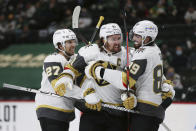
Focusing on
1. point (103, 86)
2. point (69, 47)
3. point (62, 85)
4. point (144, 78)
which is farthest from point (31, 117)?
point (144, 78)

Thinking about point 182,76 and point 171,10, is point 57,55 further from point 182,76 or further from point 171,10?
point 171,10

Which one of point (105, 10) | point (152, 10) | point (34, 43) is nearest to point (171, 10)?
point (152, 10)

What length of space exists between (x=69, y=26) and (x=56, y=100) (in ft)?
16.3

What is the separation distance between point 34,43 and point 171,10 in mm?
2663

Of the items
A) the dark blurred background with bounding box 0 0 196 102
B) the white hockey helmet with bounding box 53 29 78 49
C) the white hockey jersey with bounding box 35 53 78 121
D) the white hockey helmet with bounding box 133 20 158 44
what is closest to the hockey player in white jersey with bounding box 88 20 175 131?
the white hockey helmet with bounding box 133 20 158 44

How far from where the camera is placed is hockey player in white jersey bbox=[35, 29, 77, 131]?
14.6ft

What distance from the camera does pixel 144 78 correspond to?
412cm

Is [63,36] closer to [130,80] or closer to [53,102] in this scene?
[53,102]

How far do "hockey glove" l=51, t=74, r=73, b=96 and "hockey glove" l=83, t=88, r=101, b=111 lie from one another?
0.16 metres

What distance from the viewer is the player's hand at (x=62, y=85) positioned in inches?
166

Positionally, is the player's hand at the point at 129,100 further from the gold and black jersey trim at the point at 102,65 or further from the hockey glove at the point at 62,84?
the hockey glove at the point at 62,84

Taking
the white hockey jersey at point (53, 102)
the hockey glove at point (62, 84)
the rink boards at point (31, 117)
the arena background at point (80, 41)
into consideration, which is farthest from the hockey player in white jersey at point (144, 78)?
the arena background at point (80, 41)

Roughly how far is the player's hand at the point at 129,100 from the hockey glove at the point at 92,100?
22 cm

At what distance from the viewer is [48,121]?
4.52 metres
